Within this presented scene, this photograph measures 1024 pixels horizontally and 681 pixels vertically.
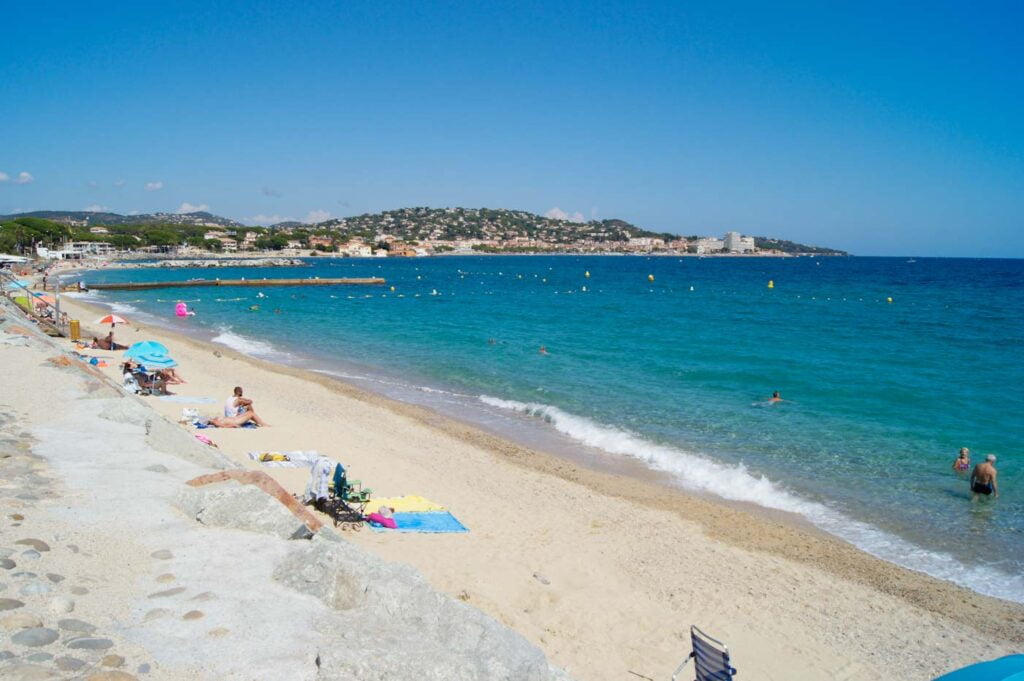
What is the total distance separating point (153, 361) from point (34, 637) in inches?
596

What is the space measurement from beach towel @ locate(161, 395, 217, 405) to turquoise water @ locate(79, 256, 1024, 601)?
5913mm

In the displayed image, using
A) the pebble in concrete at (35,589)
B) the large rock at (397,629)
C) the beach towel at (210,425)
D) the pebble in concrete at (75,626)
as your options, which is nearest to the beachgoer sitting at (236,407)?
the beach towel at (210,425)

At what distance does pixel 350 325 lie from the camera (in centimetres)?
4106

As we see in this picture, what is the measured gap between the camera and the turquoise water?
12305 millimetres

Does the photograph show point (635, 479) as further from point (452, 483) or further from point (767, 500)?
point (452, 483)

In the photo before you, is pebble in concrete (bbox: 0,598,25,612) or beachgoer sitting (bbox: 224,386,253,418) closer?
pebble in concrete (bbox: 0,598,25,612)

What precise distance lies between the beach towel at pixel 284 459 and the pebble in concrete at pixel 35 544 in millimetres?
6542

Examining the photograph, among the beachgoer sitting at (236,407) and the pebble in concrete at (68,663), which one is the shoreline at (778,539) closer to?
the beachgoer sitting at (236,407)

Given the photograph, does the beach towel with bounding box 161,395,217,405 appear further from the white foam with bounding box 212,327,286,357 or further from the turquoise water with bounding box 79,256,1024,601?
the white foam with bounding box 212,327,286,357

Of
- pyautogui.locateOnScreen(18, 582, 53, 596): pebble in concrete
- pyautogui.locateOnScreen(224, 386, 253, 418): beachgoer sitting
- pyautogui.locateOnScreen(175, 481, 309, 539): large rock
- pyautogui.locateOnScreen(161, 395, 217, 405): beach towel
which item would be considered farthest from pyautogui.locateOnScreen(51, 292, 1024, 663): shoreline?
pyautogui.locateOnScreen(18, 582, 53, 596): pebble in concrete

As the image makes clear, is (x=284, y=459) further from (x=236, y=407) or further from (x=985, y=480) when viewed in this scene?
(x=985, y=480)

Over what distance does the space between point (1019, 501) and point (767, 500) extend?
4675 mm

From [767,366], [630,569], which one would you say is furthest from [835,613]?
[767,366]

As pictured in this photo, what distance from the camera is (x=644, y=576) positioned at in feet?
29.6
